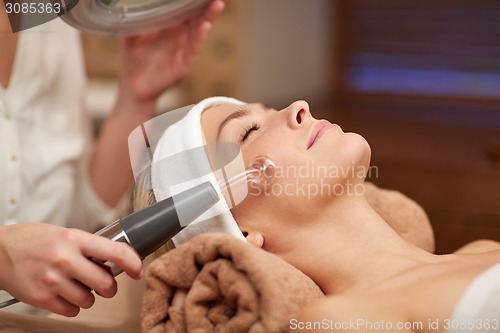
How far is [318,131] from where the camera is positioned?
0.89 metres

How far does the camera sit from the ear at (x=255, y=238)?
0.84 meters

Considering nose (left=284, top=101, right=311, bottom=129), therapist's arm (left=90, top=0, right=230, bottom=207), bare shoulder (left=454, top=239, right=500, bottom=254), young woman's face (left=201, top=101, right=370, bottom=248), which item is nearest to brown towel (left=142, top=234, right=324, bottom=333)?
young woman's face (left=201, top=101, right=370, bottom=248)

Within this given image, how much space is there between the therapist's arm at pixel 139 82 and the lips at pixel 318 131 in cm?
42

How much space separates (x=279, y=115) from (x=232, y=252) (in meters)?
0.28

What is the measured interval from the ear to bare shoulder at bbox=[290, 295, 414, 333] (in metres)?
0.16

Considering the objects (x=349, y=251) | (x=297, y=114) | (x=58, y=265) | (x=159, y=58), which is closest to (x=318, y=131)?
(x=297, y=114)

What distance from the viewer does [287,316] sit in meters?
0.68

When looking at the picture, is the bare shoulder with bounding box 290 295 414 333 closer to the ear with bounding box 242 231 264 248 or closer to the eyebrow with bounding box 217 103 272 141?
the ear with bounding box 242 231 264 248

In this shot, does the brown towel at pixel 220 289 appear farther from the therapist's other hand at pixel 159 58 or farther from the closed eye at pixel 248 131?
the therapist's other hand at pixel 159 58

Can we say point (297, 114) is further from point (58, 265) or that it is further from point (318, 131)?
point (58, 265)

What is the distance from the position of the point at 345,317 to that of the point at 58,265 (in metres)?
0.34

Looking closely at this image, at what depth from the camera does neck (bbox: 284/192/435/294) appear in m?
0.81

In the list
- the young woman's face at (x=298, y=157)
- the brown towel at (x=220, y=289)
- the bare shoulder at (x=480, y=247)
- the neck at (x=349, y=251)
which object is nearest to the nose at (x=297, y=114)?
the young woman's face at (x=298, y=157)

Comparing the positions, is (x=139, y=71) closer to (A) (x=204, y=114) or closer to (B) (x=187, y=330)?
(A) (x=204, y=114)
